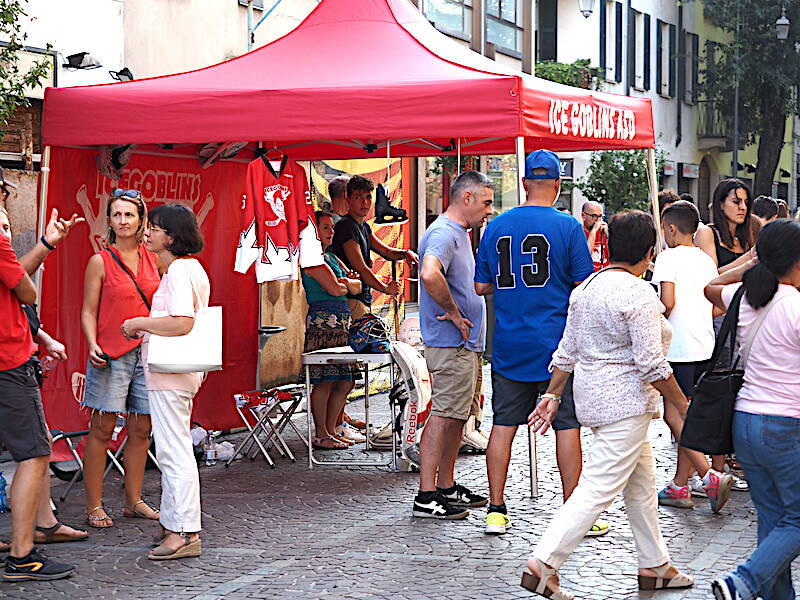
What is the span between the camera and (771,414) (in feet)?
17.6

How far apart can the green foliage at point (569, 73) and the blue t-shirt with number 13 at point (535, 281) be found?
1972 cm

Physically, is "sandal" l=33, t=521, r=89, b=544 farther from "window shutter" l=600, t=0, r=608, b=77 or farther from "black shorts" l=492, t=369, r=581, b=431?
"window shutter" l=600, t=0, r=608, b=77

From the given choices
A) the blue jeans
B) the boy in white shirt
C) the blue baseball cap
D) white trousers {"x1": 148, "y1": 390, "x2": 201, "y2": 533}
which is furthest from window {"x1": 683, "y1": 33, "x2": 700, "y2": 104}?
the blue jeans

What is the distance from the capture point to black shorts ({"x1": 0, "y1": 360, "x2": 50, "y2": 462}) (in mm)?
6613

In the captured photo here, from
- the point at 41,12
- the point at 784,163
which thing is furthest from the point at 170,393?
the point at 784,163

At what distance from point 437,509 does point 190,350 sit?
192 centimetres

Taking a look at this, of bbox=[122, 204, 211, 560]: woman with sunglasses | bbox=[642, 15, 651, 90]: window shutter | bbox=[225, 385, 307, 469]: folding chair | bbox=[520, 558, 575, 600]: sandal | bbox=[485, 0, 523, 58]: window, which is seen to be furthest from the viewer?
bbox=[642, 15, 651, 90]: window shutter

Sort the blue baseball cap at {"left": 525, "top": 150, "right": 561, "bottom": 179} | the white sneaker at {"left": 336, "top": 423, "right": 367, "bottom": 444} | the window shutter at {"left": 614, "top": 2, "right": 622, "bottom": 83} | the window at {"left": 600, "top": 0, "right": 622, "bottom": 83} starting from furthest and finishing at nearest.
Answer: the window shutter at {"left": 614, "top": 2, "right": 622, "bottom": 83} → the window at {"left": 600, "top": 0, "right": 622, "bottom": 83} → the white sneaker at {"left": 336, "top": 423, "right": 367, "bottom": 444} → the blue baseball cap at {"left": 525, "top": 150, "right": 561, "bottom": 179}

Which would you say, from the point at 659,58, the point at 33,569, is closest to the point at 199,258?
the point at 33,569

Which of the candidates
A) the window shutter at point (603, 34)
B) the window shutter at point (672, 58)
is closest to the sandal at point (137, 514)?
the window shutter at point (603, 34)

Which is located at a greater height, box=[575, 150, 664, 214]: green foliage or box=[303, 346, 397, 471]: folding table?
box=[575, 150, 664, 214]: green foliage

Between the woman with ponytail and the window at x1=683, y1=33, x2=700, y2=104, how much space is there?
34.9 m

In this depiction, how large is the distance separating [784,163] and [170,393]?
4405 centimetres

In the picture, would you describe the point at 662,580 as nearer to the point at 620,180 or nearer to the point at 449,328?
the point at 449,328
